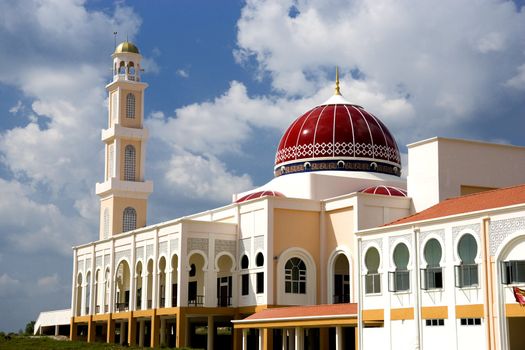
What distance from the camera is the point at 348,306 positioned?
1395 inches

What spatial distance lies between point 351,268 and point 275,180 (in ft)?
30.7

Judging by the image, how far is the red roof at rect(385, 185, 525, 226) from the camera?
30672 millimetres

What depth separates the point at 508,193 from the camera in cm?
3203

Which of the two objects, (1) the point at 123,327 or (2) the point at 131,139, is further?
(2) the point at 131,139

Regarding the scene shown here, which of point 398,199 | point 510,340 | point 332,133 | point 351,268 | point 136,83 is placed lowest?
point 510,340

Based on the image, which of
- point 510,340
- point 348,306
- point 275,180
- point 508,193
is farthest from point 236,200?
point 510,340

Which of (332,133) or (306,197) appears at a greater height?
(332,133)

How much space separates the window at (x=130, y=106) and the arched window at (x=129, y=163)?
2.12m

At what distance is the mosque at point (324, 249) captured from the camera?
2958 centimetres

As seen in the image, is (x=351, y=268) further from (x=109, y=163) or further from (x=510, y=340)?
(x=109, y=163)

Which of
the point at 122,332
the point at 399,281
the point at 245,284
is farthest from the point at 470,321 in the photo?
the point at 122,332

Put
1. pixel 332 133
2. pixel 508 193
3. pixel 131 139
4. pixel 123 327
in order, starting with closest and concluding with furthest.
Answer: pixel 508 193 < pixel 332 133 < pixel 123 327 < pixel 131 139

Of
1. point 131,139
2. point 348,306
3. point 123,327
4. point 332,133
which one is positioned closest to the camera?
point 348,306

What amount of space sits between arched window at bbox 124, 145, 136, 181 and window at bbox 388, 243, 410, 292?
92.0ft
